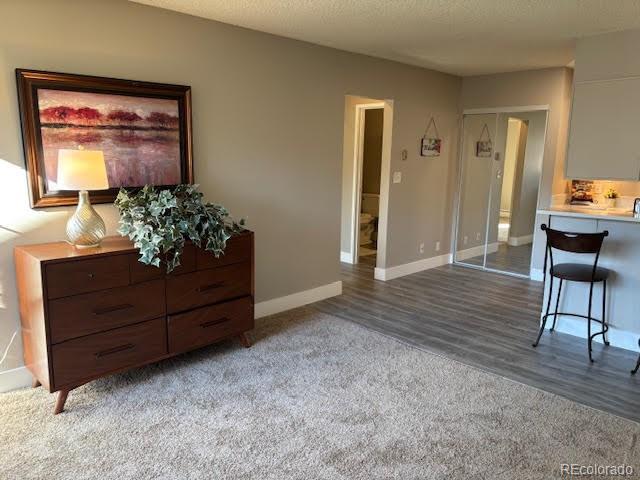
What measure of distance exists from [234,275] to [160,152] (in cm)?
103

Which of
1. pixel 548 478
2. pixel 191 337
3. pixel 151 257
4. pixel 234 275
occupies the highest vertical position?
pixel 151 257

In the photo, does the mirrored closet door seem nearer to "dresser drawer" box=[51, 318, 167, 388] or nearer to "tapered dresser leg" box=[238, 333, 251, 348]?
"tapered dresser leg" box=[238, 333, 251, 348]

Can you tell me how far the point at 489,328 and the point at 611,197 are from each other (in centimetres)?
223

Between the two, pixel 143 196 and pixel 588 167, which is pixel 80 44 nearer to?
pixel 143 196

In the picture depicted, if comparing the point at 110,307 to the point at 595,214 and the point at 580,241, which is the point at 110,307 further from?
the point at 595,214

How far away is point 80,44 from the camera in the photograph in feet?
9.60

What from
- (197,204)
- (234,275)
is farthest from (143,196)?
(234,275)

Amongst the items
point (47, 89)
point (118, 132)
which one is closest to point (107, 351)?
point (118, 132)

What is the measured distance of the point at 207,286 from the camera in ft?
10.6

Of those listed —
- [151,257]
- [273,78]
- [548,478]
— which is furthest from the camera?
[273,78]

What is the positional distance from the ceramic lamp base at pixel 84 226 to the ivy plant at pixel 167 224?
159 millimetres

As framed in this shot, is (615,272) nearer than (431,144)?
Yes

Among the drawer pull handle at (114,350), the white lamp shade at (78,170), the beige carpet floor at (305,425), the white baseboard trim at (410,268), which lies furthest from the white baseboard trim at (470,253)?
the white lamp shade at (78,170)

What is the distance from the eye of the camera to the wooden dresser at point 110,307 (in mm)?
2568
